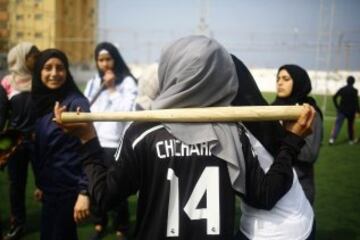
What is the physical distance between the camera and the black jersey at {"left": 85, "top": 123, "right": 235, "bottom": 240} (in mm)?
1677

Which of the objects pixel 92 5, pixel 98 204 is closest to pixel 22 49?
pixel 98 204

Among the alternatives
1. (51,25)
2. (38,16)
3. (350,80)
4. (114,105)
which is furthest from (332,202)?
(38,16)

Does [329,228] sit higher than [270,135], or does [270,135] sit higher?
[270,135]

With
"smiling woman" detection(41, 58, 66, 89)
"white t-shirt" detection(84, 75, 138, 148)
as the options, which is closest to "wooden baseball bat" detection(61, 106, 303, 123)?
"smiling woman" detection(41, 58, 66, 89)

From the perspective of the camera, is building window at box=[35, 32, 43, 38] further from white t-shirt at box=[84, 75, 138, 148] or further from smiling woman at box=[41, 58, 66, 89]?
smiling woman at box=[41, 58, 66, 89]

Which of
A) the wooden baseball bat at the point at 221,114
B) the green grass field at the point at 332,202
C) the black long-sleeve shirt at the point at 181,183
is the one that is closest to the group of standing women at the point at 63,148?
the black long-sleeve shirt at the point at 181,183

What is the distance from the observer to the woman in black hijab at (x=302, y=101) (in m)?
3.15

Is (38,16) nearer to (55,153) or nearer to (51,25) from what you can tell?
(51,25)

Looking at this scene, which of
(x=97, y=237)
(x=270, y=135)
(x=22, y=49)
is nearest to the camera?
→ (x=270, y=135)

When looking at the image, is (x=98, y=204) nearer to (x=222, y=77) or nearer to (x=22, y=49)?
(x=222, y=77)

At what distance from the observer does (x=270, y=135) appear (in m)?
1.83

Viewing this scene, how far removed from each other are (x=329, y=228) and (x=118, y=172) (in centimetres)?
418

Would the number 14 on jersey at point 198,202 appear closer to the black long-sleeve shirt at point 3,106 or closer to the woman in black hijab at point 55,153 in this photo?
the woman in black hijab at point 55,153

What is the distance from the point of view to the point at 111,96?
475cm
